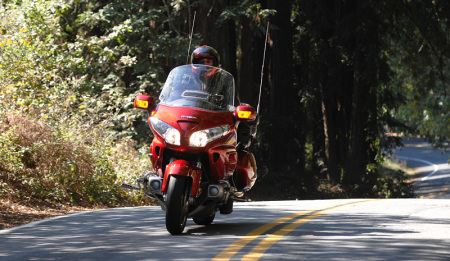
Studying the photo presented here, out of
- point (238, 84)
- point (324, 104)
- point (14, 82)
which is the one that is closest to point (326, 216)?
point (14, 82)

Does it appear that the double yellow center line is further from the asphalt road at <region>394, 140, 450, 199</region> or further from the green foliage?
the asphalt road at <region>394, 140, 450, 199</region>

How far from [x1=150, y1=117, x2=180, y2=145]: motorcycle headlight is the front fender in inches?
11.7

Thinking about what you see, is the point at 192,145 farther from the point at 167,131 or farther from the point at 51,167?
the point at 51,167

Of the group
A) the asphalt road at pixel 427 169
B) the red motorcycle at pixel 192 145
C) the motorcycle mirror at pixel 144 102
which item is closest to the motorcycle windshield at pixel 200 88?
the red motorcycle at pixel 192 145

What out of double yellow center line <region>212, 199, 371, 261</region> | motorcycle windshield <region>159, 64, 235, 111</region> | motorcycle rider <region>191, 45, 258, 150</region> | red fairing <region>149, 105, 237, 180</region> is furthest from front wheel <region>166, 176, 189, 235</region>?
motorcycle rider <region>191, 45, 258, 150</region>

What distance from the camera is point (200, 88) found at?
10461 mm

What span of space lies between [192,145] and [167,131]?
14.7 inches

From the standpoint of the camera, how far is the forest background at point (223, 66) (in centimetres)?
1680

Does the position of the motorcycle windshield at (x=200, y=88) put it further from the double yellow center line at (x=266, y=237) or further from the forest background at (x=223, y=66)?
the forest background at (x=223, y=66)

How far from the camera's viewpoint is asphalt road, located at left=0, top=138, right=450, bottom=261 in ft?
27.8

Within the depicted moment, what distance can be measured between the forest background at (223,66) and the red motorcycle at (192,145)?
5576mm

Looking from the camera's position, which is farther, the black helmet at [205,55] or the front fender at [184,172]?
the black helmet at [205,55]

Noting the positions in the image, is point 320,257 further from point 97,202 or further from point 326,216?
point 97,202

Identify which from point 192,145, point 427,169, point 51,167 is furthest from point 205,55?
point 427,169
